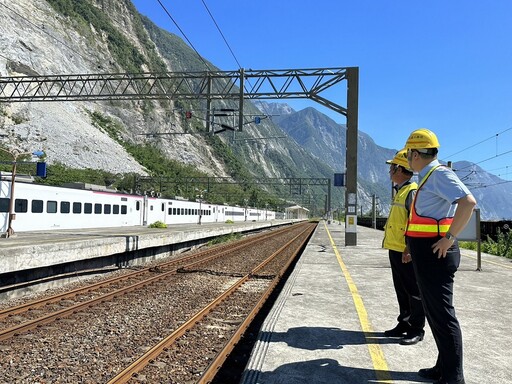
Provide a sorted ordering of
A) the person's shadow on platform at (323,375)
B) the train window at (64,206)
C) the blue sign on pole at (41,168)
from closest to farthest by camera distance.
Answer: the person's shadow on platform at (323,375)
the blue sign on pole at (41,168)
the train window at (64,206)

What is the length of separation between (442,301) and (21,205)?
20.4 m

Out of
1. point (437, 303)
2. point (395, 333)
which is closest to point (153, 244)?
point (395, 333)

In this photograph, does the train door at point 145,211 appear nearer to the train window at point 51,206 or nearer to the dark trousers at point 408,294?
the train window at point 51,206

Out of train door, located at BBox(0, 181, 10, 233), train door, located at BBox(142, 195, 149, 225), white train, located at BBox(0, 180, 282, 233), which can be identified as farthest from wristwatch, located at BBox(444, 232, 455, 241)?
train door, located at BBox(142, 195, 149, 225)

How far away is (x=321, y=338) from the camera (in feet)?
14.7

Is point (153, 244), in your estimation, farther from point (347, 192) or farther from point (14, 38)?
point (14, 38)

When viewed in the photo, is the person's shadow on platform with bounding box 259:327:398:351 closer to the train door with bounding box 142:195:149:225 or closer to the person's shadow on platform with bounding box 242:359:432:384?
the person's shadow on platform with bounding box 242:359:432:384

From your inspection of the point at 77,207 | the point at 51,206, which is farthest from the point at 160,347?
the point at 77,207

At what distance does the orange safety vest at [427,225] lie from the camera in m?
3.20

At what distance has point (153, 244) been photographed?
16500 millimetres

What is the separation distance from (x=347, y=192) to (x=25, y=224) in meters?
15.1

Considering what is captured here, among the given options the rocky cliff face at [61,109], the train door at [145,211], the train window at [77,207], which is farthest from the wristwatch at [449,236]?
the rocky cliff face at [61,109]

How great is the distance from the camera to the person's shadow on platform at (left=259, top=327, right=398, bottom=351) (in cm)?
427

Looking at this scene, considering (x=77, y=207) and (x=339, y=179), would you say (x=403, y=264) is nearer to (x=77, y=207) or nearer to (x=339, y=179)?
(x=339, y=179)
